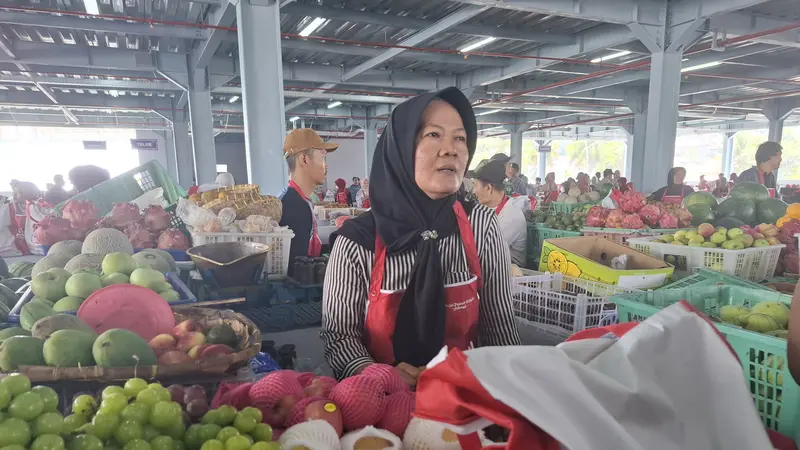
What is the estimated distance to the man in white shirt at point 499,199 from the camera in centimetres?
466

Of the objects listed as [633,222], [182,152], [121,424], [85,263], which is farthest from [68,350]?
[182,152]

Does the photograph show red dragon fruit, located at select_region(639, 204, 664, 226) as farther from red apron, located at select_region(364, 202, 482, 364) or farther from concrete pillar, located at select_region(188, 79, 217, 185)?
concrete pillar, located at select_region(188, 79, 217, 185)

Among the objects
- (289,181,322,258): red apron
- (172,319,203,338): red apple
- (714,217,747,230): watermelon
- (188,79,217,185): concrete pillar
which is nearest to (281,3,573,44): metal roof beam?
(188,79,217,185): concrete pillar

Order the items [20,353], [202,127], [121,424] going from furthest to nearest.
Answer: [202,127] → [20,353] → [121,424]

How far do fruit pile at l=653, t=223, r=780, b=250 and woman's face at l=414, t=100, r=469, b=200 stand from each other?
2.33m

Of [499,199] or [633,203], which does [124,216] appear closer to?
[499,199]

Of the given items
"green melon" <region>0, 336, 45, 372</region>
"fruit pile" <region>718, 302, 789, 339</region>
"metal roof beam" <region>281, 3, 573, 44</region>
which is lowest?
"fruit pile" <region>718, 302, 789, 339</region>

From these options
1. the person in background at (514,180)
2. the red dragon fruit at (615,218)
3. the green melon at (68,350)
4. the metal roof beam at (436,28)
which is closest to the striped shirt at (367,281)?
the green melon at (68,350)

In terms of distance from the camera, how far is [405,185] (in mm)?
1819

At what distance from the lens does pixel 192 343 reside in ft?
5.08

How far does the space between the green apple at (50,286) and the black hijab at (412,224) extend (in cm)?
115

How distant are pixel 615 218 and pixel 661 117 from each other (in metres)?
5.03

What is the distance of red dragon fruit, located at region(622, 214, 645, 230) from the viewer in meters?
4.27

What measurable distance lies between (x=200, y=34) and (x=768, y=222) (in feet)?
27.7
